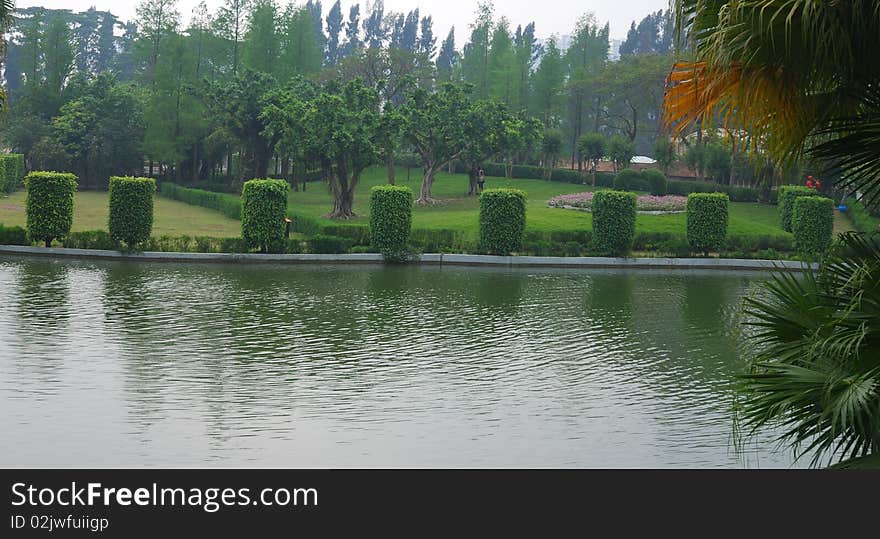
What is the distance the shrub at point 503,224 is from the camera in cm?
2605

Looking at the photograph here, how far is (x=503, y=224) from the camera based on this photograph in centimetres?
2603

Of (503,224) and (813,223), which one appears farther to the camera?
(813,223)

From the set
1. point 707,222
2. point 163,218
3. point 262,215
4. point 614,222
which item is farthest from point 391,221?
point 163,218

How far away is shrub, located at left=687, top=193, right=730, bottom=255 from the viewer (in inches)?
1061

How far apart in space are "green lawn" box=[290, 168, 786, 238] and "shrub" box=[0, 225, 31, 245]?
25.3 feet

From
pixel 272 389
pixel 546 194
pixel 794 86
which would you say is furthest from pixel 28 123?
pixel 794 86

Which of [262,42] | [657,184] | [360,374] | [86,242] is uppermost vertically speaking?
[262,42]

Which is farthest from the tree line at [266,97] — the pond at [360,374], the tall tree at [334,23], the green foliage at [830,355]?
the tall tree at [334,23]

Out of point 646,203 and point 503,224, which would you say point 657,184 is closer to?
point 646,203

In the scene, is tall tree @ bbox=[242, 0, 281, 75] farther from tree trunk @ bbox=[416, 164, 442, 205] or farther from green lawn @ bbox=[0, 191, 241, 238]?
tree trunk @ bbox=[416, 164, 442, 205]

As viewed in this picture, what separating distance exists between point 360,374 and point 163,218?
2375 cm

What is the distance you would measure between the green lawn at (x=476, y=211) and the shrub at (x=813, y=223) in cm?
129

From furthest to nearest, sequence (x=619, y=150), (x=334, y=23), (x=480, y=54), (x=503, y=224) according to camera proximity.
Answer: (x=334, y=23), (x=480, y=54), (x=619, y=150), (x=503, y=224)

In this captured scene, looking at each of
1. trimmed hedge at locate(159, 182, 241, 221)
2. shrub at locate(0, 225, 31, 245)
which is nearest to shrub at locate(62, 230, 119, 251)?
shrub at locate(0, 225, 31, 245)
